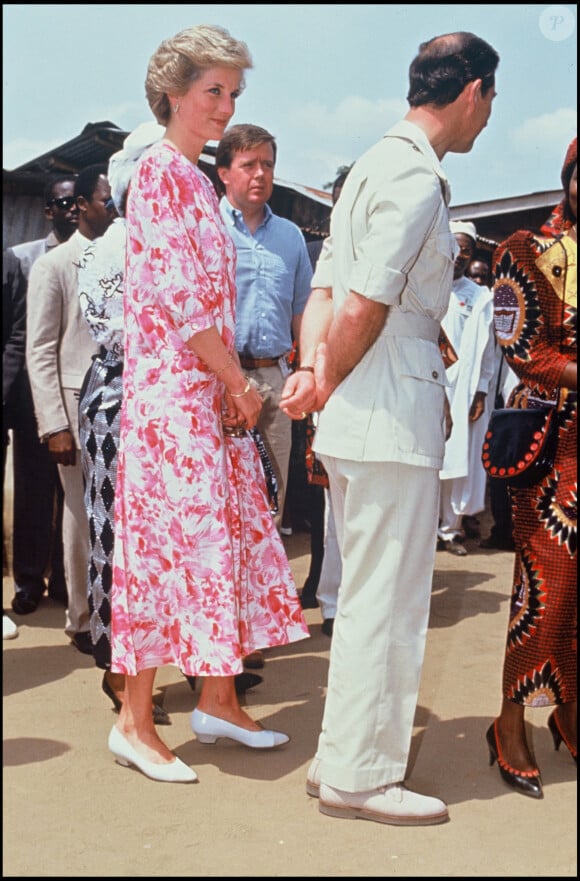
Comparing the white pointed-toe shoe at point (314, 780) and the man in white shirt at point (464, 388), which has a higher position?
the man in white shirt at point (464, 388)

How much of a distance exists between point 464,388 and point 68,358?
3423 millimetres

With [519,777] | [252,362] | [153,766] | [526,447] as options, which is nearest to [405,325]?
[526,447]

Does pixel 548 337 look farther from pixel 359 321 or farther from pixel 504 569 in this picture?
pixel 504 569

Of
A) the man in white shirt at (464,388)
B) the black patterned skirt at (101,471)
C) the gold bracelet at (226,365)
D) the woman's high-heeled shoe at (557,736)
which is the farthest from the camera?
the man in white shirt at (464,388)

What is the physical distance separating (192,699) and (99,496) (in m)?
0.86

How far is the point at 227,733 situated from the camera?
3135mm

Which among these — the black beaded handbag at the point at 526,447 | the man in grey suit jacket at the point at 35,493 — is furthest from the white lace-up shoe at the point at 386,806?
the man in grey suit jacket at the point at 35,493

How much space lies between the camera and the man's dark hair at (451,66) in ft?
8.43

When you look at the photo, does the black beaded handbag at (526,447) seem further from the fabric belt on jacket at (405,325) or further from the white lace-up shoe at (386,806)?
the white lace-up shoe at (386,806)

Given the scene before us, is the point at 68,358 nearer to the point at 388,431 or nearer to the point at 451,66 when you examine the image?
the point at 388,431

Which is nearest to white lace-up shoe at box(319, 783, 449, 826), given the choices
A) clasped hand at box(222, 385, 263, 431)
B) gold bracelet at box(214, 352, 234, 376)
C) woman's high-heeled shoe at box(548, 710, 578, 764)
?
woman's high-heeled shoe at box(548, 710, 578, 764)

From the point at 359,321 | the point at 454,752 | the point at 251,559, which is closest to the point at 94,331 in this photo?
the point at 251,559

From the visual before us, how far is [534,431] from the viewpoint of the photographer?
2.90 meters

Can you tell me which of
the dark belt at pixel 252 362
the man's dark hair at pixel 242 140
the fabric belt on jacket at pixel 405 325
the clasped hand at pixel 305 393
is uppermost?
the man's dark hair at pixel 242 140
